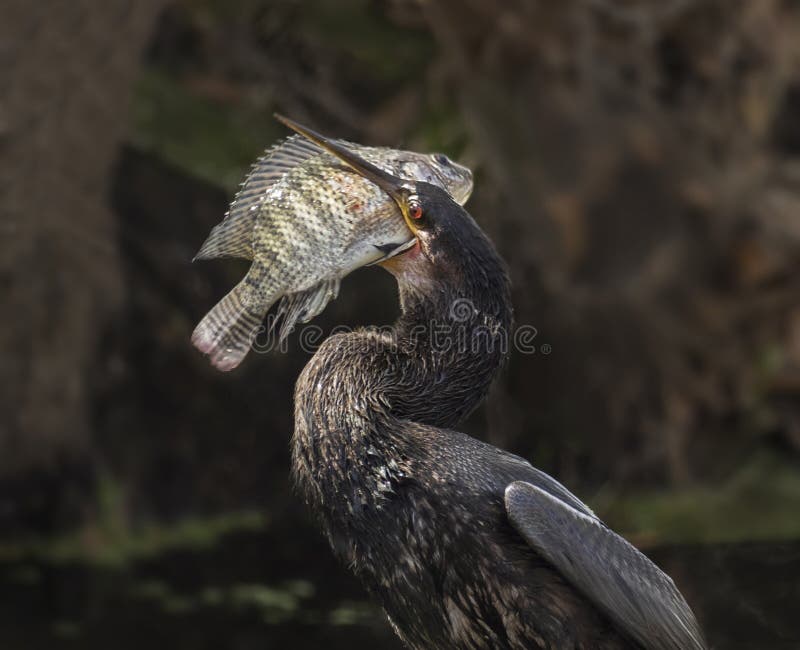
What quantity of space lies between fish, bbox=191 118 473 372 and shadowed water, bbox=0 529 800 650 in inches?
91.9

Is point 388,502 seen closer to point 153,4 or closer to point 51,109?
point 51,109

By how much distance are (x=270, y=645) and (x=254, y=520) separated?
1088mm

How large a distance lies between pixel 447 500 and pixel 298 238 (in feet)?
2.16

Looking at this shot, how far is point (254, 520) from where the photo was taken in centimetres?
600

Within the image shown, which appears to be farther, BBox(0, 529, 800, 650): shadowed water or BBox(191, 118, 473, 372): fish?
→ BBox(0, 529, 800, 650): shadowed water

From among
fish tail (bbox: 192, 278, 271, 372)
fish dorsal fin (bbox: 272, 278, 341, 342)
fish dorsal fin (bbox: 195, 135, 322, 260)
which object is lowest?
fish tail (bbox: 192, 278, 271, 372)

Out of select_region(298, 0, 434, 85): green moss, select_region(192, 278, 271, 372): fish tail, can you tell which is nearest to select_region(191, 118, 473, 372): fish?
select_region(192, 278, 271, 372): fish tail

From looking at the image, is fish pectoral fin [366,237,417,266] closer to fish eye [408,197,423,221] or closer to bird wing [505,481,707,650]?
fish eye [408,197,423,221]

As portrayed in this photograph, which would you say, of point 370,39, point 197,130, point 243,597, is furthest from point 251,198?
point 370,39

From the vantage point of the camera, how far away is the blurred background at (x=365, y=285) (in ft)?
17.9

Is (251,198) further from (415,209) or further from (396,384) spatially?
(396,384)

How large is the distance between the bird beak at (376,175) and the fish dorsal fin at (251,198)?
12 centimetres

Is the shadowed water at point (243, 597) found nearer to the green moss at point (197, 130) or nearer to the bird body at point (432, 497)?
the green moss at point (197, 130)

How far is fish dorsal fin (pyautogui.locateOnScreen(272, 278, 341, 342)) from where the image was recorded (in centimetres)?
282
